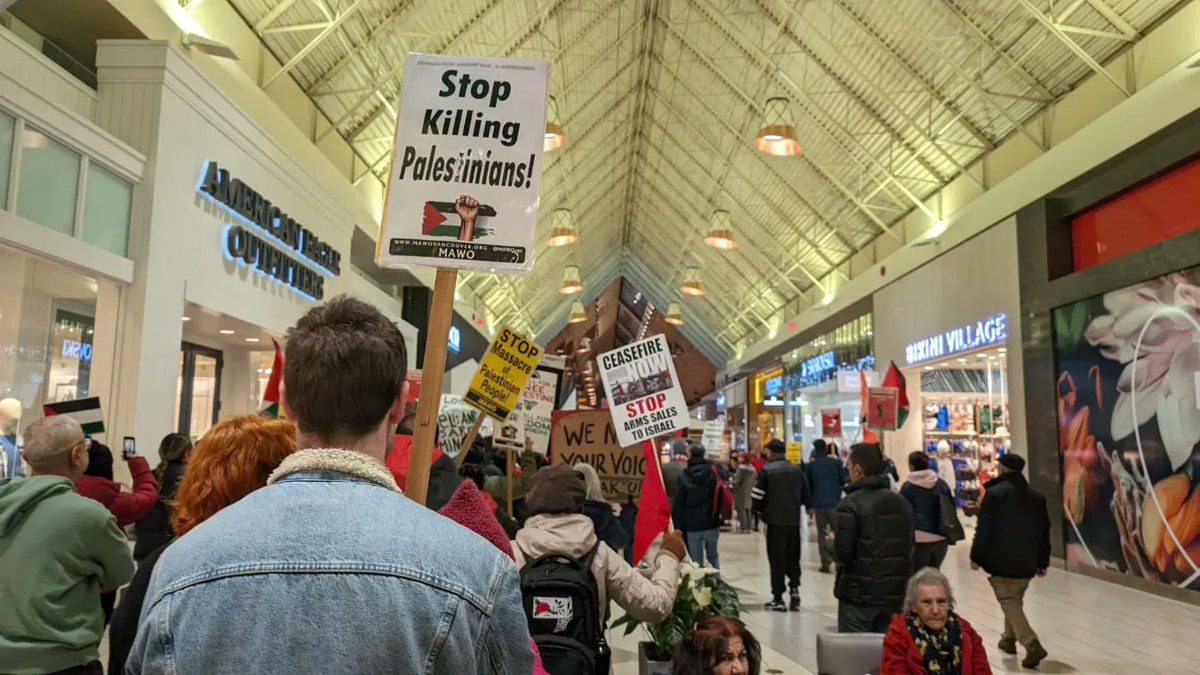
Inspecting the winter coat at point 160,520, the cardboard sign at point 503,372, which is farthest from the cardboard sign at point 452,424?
the winter coat at point 160,520

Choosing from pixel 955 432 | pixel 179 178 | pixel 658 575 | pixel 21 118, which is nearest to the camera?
pixel 658 575

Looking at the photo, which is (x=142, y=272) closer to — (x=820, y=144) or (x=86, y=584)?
(x=86, y=584)

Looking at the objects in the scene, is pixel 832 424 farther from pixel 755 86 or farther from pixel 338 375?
pixel 338 375

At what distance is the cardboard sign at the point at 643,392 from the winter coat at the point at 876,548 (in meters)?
1.33

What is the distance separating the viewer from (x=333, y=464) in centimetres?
110

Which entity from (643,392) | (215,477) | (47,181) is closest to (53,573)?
(215,477)

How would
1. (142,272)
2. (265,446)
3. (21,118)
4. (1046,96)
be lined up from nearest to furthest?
(265,446) → (21,118) → (142,272) → (1046,96)

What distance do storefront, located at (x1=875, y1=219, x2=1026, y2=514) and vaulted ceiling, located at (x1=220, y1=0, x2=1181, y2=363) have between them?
5.36ft

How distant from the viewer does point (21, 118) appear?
6805 mm

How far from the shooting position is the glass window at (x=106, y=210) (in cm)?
794

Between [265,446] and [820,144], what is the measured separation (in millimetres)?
18410

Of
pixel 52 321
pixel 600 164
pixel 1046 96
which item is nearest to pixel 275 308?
pixel 52 321

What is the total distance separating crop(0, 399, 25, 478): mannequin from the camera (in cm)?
581

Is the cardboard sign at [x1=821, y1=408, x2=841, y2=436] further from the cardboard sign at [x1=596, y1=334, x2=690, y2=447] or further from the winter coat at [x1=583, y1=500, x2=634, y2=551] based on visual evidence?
the winter coat at [x1=583, y1=500, x2=634, y2=551]
